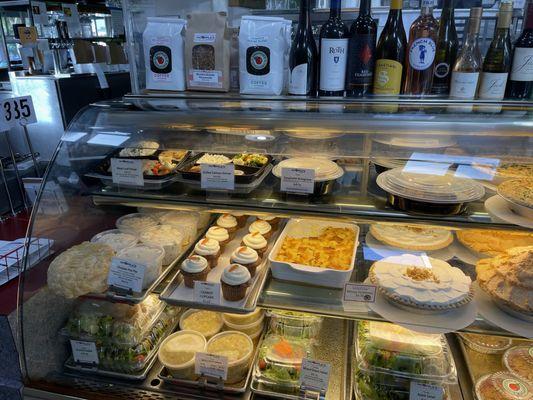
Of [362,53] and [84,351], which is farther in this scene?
[84,351]

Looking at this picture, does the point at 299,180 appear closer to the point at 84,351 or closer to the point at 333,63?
the point at 333,63

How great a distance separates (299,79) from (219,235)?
981 millimetres

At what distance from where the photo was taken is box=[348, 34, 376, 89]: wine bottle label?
6.15 feet

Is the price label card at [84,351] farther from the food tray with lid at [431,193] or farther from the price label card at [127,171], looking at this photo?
the food tray with lid at [431,193]

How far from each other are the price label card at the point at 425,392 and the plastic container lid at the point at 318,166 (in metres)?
1.07

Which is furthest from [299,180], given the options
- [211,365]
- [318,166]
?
[211,365]

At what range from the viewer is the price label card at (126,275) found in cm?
198

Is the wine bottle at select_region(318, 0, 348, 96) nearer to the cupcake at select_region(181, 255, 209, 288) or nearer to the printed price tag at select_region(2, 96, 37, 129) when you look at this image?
the cupcake at select_region(181, 255, 209, 288)

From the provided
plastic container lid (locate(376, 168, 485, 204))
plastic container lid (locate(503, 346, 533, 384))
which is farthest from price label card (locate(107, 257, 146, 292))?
plastic container lid (locate(503, 346, 533, 384))

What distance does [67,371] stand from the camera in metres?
2.19

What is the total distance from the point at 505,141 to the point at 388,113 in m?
0.50

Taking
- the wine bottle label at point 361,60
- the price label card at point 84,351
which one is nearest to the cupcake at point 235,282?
the price label card at point 84,351

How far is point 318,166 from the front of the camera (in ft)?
6.26

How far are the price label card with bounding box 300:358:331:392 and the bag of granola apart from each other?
1468 mm
